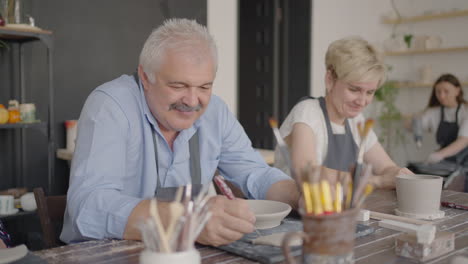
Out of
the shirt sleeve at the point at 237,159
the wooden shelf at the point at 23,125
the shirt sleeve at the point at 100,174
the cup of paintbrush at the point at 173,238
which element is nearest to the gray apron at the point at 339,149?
the shirt sleeve at the point at 237,159

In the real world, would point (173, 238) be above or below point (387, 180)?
above

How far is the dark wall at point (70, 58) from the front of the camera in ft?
10.6

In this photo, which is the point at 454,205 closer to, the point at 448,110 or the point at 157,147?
the point at 157,147

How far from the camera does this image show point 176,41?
4.77ft

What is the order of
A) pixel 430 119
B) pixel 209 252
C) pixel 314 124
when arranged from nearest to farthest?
pixel 209 252
pixel 314 124
pixel 430 119

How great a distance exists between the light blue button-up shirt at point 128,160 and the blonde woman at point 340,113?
339 millimetres

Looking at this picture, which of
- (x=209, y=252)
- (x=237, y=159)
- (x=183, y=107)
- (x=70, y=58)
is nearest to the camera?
(x=209, y=252)

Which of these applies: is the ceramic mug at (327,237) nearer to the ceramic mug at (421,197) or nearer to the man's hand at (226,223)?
the man's hand at (226,223)

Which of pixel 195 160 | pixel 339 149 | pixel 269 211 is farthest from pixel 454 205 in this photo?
pixel 195 160

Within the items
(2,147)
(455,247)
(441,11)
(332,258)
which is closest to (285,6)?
(441,11)

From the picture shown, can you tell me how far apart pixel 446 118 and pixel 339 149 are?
309 cm

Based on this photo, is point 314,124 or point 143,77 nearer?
point 143,77

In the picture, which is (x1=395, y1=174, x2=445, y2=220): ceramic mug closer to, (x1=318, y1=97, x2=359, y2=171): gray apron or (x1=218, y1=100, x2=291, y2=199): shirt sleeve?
(x1=218, y1=100, x2=291, y2=199): shirt sleeve

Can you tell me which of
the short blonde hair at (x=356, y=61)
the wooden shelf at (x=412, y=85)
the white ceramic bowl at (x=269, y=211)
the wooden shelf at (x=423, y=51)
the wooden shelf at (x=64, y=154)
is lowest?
the wooden shelf at (x=64, y=154)
